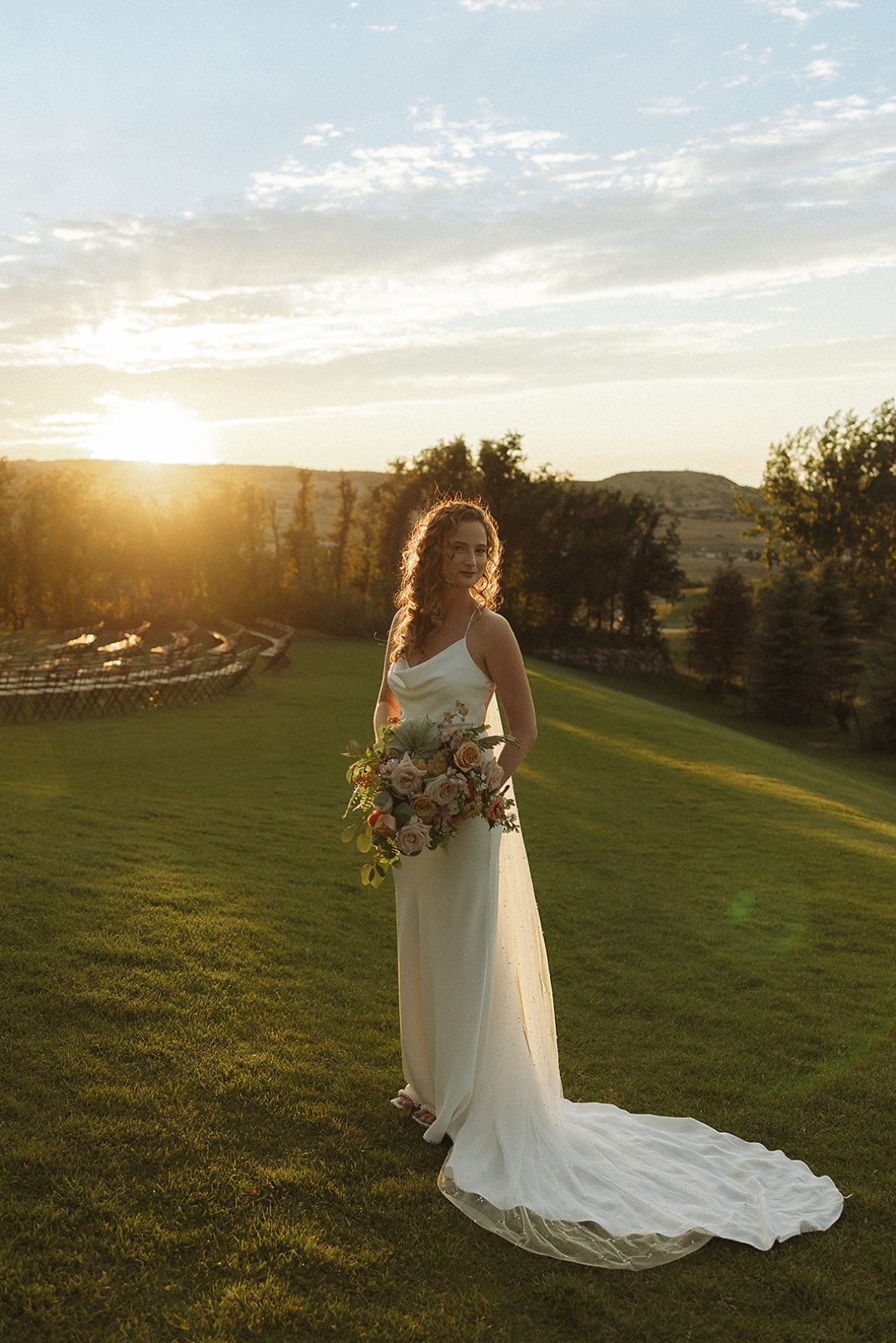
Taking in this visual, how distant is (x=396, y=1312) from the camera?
3.73m

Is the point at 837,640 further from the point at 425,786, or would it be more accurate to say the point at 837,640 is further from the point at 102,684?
the point at 425,786

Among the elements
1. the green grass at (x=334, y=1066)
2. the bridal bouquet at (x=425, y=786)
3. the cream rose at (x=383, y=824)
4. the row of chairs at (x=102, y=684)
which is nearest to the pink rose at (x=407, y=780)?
the bridal bouquet at (x=425, y=786)

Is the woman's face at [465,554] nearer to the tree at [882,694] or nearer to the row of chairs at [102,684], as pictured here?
the row of chairs at [102,684]

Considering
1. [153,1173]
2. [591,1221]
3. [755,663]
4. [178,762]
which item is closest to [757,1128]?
[591,1221]

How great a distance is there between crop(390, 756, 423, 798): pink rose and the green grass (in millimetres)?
1762

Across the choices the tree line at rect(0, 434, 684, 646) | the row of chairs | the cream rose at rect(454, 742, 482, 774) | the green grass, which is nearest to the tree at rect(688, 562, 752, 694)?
the tree line at rect(0, 434, 684, 646)

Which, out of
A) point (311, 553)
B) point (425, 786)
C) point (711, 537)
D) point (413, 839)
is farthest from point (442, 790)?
point (711, 537)

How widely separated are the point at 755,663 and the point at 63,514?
1315 inches

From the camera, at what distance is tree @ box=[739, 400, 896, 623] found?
59.6 m

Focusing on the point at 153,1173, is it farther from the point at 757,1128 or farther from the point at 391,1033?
the point at 757,1128

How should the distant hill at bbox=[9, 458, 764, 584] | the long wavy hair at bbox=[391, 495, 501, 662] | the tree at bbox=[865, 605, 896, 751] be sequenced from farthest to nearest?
the distant hill at bbox=[9, 458, 764, 584] < the tree at bbox=[865, 605, 896, 751] < the long wavy hair at bbox=[391, 495, 501, 662]

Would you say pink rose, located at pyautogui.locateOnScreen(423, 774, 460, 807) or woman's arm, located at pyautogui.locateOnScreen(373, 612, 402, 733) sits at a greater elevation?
woman's arm, located at pyautogui.locateOnScreen(373, 612, 402, 733)

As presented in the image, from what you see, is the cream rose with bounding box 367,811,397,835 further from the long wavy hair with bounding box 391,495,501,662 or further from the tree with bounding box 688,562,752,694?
the tree with bounding box 688,562,752,694

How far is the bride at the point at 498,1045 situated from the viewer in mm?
4461
